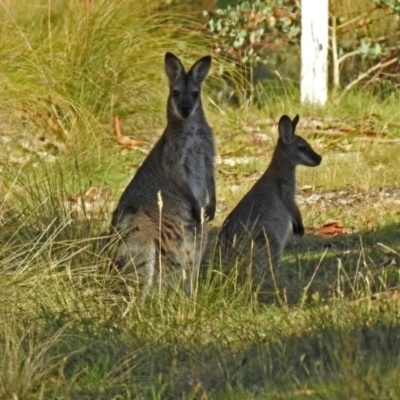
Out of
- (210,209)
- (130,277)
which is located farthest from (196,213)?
(130,277)

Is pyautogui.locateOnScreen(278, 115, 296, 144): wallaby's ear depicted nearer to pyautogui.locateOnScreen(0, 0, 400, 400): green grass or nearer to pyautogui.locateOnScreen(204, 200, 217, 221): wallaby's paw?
pyautogui.locateOnScreen(0, 0, 400, 400): green grass

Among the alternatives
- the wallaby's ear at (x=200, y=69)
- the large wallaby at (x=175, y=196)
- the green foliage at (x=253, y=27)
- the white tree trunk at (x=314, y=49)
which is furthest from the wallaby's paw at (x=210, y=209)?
the green foliage at (x=253, y=27)

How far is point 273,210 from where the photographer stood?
8.26 meters

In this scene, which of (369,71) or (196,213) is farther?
(369,71)

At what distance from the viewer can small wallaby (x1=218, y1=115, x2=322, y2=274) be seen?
7.79 meters

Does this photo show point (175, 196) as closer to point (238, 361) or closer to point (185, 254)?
point (185, 254)

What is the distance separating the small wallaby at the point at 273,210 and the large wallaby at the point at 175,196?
0.67ft

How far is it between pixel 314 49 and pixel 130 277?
23.4ft

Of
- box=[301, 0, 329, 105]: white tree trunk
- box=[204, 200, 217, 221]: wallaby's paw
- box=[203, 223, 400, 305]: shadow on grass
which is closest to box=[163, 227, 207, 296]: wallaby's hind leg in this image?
box=[203, 223, 400, 305]: shadow on grass

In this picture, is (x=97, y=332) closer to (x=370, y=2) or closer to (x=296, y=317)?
(x=296, y=317)

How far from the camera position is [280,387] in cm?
482

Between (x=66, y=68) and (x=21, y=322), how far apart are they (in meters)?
6.33

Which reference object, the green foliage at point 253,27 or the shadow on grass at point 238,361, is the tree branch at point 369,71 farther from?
the shadow on grass at point 238,361

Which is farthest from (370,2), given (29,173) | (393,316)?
(393,316)
